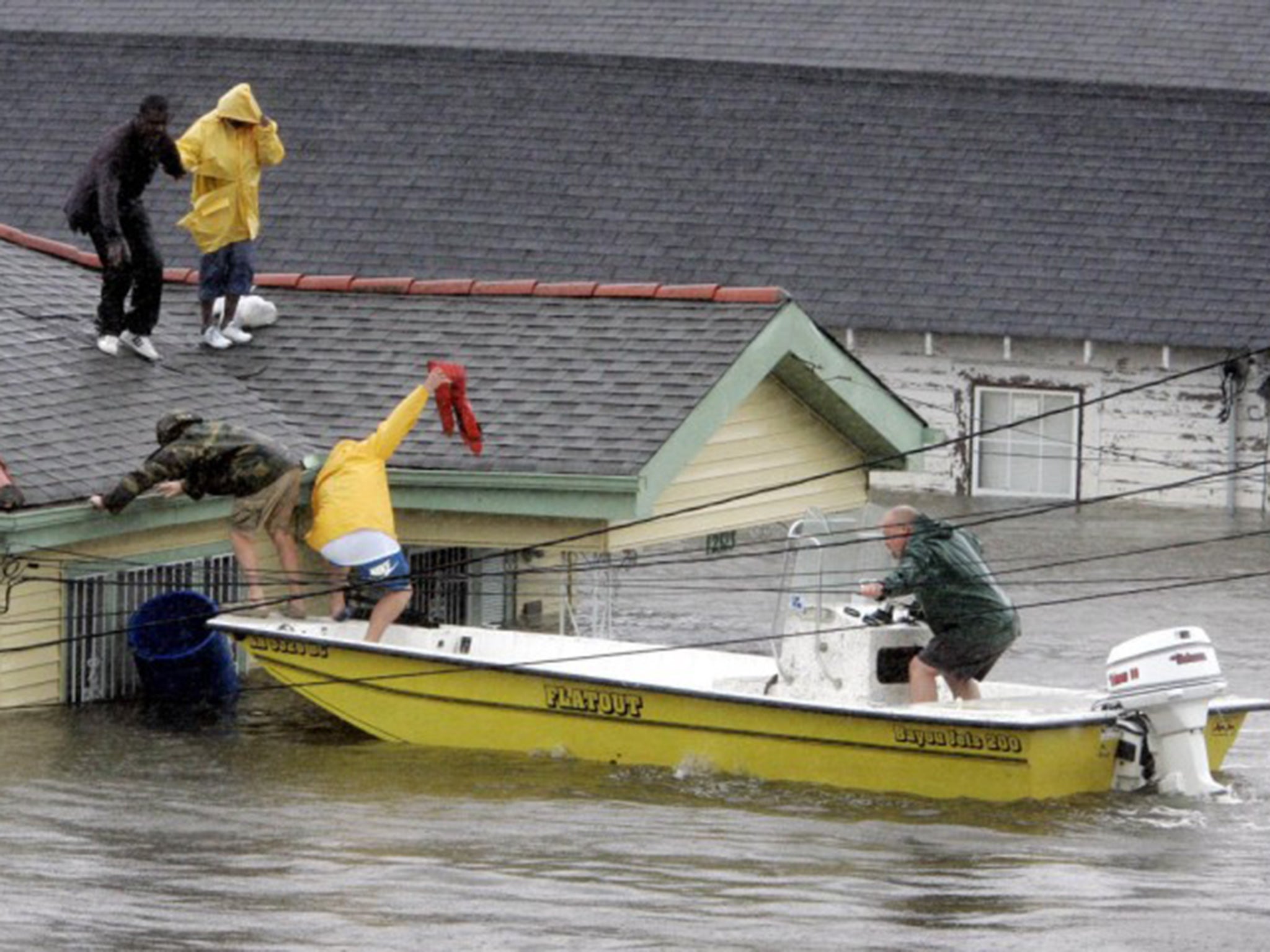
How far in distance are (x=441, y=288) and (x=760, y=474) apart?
2705mm

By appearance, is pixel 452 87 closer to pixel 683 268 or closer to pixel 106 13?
pixel 683 268

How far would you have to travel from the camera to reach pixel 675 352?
22281 millimetres

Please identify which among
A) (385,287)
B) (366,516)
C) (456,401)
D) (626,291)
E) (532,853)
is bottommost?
(532,853)

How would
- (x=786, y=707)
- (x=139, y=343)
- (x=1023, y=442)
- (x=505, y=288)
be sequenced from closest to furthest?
(x=786, y=707), (x=139, y=343), (x=505, y=288), (x=1023, y=442)

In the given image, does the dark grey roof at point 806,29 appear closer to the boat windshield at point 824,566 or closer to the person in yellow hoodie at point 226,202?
the person in yellow hoodie at point 226,202

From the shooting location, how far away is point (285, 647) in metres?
19.9

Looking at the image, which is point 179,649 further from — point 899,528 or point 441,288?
point 899,528

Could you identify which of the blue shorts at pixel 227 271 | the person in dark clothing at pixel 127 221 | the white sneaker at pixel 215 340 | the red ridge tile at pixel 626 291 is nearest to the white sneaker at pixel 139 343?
the person in dark clothing at pixel 127 221

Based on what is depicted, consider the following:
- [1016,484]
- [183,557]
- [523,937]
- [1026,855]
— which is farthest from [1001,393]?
[523,937]

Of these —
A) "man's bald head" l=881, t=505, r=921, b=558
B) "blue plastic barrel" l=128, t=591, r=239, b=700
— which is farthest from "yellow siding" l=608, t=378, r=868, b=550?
"man's bald head" l=881, t=505, r=921, b=558

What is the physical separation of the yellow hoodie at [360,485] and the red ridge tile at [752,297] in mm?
3081

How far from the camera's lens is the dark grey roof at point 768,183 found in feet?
116

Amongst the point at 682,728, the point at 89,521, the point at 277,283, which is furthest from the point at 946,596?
the point at 277,283

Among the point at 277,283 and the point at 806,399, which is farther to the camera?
the point at 277,283
